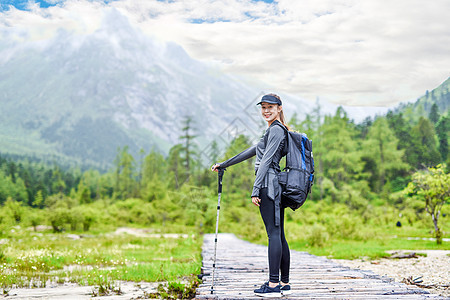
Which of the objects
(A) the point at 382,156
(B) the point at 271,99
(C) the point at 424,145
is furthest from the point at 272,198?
(C) the point at 424,145

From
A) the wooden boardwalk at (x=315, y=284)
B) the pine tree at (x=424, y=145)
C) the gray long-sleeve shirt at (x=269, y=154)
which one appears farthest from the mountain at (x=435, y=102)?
the gray long-sleeve shirt at (x=269, y=154)

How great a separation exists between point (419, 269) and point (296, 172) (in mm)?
5682

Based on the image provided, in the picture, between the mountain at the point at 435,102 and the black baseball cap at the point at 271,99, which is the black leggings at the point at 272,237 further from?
the mountain at the point at 435,102

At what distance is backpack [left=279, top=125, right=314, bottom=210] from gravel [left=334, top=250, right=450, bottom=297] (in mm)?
2754

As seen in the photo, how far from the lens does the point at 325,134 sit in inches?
1850

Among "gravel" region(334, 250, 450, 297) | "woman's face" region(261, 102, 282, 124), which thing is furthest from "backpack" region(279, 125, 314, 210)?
"gravel" region(334, 250, 450, 297)

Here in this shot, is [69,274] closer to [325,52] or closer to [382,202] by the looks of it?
[382,202]

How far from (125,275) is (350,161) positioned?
41612 millimetres

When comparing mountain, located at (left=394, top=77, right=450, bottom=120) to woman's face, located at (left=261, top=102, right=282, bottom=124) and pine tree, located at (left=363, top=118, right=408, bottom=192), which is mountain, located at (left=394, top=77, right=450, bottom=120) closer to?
pine tree, located at (left=363, top=118, right=408, bottom=192)

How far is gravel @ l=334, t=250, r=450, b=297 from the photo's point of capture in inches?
248

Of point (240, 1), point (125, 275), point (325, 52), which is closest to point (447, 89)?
point (325, 52)

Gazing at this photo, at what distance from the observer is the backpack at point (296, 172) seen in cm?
461

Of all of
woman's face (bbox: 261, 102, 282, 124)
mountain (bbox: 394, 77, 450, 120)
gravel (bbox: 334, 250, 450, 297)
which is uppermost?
mountain (bbox: 394, 77, 450, 120)

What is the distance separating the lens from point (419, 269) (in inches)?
332
